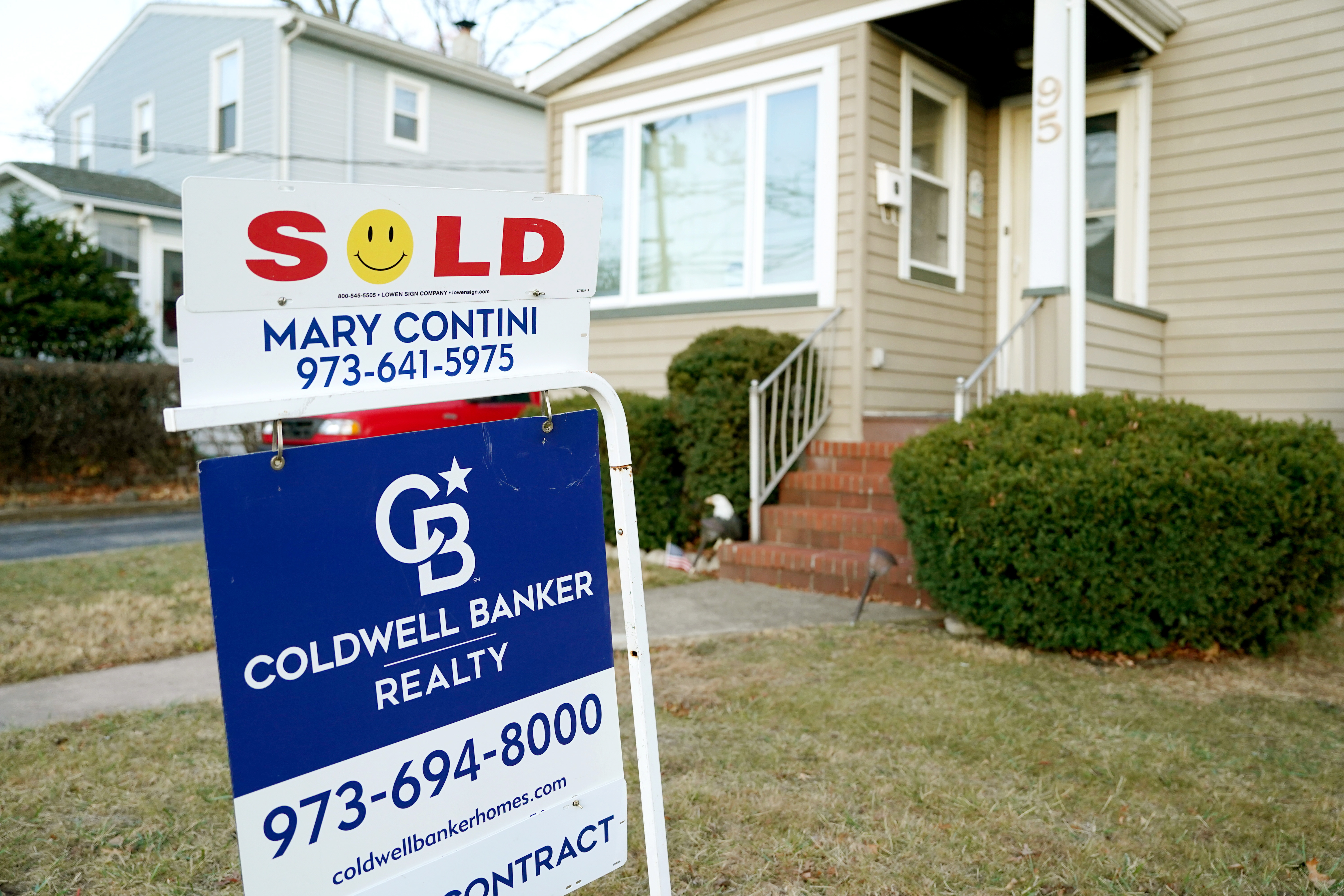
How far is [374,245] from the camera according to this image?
1741 millimetres

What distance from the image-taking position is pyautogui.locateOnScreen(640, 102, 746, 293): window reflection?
8.11m

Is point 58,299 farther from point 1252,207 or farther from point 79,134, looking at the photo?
point 1252,207

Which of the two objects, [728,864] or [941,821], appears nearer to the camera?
[728,864]

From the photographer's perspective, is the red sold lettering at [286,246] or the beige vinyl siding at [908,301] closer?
the red sold lettering at [286,246]

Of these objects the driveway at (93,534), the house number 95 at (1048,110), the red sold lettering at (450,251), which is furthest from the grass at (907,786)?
the driveway at (93,534)

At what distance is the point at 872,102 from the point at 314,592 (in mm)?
6591

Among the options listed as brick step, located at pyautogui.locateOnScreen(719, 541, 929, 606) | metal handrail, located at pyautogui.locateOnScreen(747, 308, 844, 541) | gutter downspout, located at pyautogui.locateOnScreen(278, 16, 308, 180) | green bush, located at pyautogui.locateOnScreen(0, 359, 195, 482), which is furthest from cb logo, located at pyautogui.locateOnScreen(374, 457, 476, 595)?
gutter downspout, located at pyautogui.locateOnScreen(278, 16, 308, 180)

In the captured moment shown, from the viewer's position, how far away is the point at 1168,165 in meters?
7.30

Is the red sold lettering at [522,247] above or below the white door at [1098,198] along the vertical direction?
below

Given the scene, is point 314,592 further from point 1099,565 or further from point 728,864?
point 1099,565

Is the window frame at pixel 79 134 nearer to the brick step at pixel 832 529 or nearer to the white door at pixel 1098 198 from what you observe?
the white door at pixel 1098 198

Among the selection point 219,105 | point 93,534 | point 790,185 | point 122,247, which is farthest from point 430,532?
point 122,247

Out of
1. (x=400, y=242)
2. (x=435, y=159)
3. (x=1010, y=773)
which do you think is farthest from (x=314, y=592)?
(x=435, y=159)

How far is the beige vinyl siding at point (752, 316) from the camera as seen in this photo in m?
7.16
